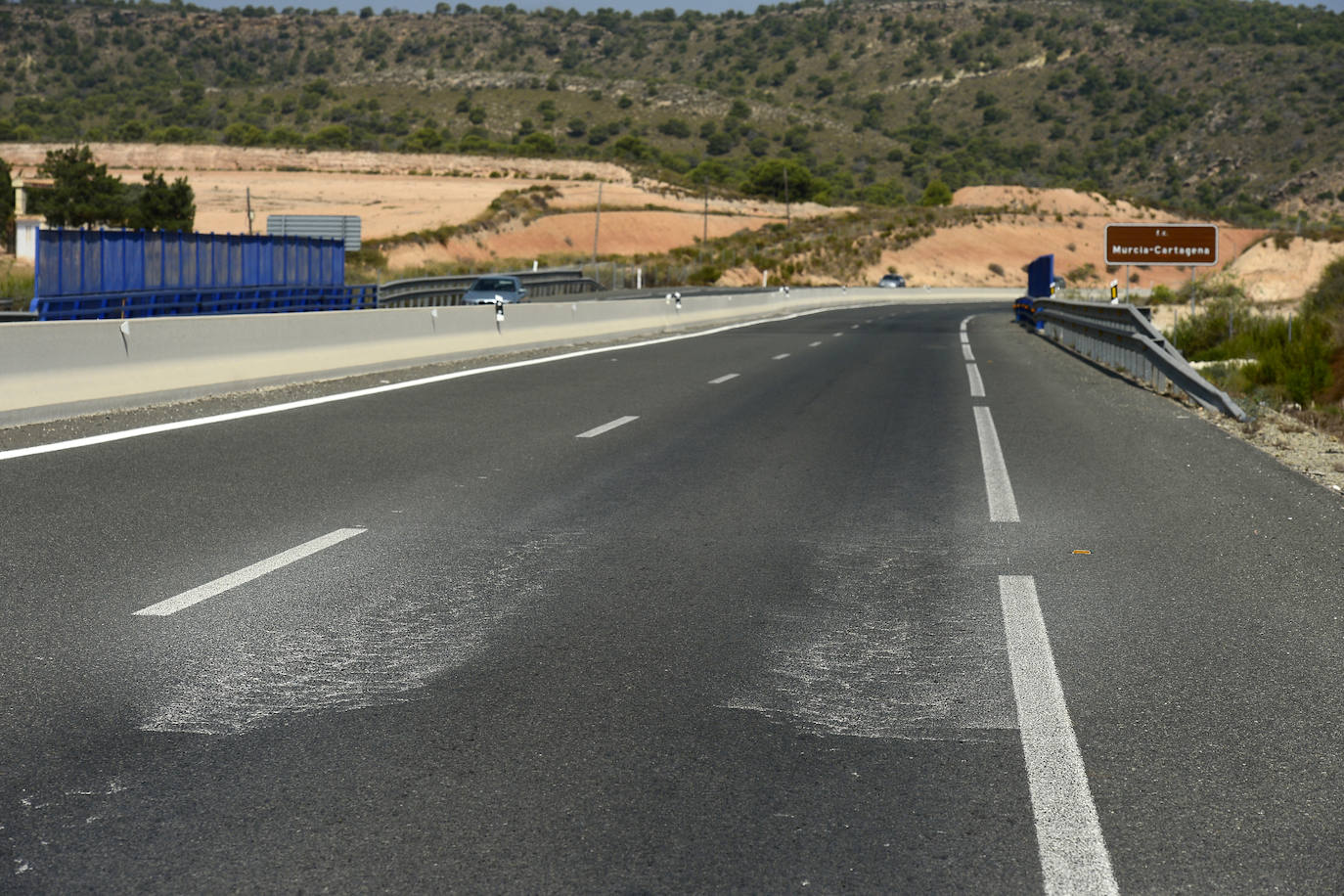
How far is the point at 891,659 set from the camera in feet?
19.7

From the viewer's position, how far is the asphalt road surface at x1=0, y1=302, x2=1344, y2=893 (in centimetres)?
403

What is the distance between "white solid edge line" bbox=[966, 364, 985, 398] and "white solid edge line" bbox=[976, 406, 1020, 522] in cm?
345

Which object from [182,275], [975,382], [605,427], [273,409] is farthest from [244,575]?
[182,275]

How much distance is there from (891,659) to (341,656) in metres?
2.34

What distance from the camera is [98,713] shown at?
513 centimetres

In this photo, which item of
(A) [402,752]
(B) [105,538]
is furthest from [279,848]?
(B) [105,538]

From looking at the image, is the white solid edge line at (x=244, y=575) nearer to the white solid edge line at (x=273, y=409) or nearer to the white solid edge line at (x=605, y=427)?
the white solid edge line at (x=273, y=409)

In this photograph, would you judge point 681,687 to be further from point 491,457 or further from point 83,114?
point 83,114

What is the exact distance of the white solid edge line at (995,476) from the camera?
378 inches

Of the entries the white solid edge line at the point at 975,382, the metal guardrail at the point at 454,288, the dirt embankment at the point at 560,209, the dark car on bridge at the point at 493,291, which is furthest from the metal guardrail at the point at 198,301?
the dirt embankment at the point at 560,209

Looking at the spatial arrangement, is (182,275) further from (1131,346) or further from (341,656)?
(341,656)

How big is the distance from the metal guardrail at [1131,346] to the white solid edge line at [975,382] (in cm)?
229

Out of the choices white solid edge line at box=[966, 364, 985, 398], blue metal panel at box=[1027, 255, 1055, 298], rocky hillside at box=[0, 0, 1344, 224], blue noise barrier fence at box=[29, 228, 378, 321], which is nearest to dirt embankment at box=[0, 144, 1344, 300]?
rocky hillside at box=[0, 0, 1344, 224]

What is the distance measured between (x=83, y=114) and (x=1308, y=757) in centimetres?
19249
